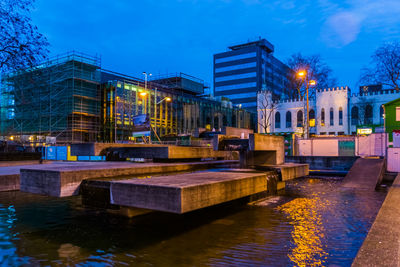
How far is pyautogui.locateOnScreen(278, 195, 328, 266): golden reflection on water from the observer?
4.66 metres

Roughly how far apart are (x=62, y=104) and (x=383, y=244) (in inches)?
1683

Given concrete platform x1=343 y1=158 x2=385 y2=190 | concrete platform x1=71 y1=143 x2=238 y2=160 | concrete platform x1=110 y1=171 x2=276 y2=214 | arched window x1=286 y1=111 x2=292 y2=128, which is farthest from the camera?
arched window x1=286 y1=111 x2=292 y2=128

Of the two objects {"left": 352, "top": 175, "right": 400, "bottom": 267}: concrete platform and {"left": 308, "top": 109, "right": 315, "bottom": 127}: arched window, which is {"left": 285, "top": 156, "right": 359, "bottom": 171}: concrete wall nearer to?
{"left": 352, "top": 175, "right": 400, "bottom": 267}: concrete platform

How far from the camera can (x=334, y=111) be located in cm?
5050

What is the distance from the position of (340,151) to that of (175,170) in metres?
17.1

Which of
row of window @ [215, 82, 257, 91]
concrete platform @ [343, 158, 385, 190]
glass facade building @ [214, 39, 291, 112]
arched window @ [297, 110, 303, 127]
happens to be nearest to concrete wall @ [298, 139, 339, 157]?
concrete platform @ [343, 158, 385, 190]

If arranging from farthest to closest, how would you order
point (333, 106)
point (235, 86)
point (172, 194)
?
point (235, 86) < point (333, 106) < point (172, 194)

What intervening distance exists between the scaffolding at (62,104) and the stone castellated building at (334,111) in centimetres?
2643

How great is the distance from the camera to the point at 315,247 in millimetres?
5160

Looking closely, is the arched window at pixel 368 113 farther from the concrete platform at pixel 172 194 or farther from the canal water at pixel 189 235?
the concrete platform at pixel 172 194

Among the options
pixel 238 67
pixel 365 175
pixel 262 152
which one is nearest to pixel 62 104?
pixel 262 152

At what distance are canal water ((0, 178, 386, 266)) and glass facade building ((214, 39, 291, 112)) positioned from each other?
86074 millimetres

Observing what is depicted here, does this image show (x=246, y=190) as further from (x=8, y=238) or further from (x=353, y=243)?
(x=8, y=238)

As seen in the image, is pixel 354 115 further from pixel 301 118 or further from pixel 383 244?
pixel 383 244
